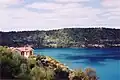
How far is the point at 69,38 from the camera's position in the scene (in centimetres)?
276

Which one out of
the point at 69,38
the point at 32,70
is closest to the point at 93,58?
the point at 69,38

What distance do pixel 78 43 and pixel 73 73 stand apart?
0.25 metres

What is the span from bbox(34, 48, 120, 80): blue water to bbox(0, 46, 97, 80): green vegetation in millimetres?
49

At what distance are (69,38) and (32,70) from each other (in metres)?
0.39

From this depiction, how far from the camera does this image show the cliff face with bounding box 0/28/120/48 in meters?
2.69

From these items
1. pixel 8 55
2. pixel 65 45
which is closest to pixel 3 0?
pixel 8 55

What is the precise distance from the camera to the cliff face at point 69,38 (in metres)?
2.69

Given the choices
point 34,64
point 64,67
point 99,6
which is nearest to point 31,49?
point 34,64

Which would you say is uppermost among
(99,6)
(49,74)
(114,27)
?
(99,6)

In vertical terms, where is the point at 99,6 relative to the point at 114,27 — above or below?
above

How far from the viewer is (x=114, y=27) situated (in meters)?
2.63

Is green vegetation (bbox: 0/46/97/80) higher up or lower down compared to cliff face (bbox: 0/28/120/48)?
lower down

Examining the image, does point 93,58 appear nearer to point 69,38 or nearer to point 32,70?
point 69,38

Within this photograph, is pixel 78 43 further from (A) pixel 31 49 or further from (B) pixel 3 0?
(B) pixel 3 0
